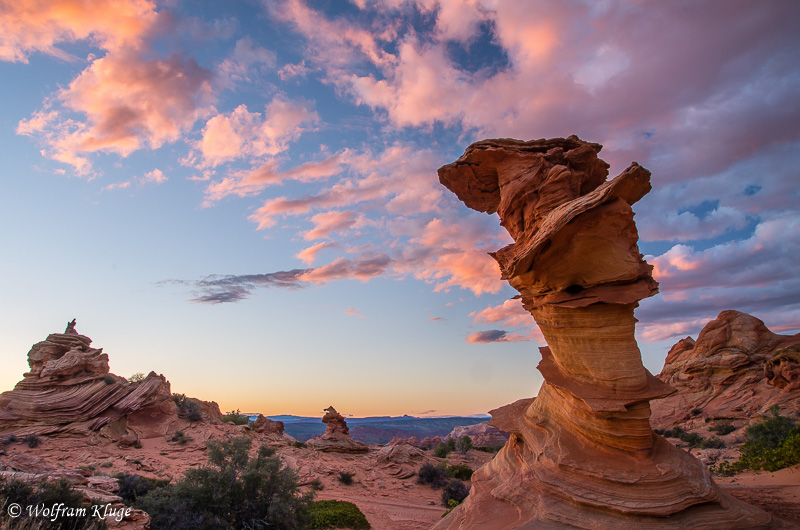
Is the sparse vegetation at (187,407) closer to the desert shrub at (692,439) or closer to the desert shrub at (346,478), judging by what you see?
the desert shrub at (346,478)

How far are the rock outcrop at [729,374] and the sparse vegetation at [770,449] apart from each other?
13303 mm

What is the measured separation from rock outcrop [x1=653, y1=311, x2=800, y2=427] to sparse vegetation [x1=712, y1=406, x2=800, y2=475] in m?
13.3

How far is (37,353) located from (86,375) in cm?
375

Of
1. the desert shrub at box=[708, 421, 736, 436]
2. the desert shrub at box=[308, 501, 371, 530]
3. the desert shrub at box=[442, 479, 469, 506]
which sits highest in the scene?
the desert shrub at box=[308, 501, 371, 530]

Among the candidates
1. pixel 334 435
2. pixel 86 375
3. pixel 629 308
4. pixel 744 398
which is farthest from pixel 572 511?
pixel 744 398

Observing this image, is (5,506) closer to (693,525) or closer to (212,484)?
(212,484)

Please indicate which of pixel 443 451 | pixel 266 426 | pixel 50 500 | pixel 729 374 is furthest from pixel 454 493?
pixel 729 374

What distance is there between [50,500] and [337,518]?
8.93 metres

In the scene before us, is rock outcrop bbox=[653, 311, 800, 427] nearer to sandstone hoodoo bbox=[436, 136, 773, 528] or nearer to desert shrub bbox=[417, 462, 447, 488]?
desert shrub bbox=[417, 462, 447, 488]

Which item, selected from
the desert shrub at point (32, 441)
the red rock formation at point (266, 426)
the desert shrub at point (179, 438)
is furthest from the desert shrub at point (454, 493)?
the desert shrub at point (32, 441)

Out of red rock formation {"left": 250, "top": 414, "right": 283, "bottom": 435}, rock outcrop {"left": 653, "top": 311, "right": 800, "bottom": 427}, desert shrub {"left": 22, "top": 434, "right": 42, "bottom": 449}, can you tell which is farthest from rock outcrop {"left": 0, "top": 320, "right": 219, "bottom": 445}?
rock outcrop {"left": 653, "top": 311, "right": 800, "bottom": 427}

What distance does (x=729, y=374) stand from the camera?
37281mm

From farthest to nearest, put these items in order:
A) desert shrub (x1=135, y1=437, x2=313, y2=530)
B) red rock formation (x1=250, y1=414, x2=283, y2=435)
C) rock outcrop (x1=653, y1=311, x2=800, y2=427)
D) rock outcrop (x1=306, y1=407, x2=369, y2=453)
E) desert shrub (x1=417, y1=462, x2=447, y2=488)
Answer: red rock formation (x1=250, y1=414, x2=283, y2=435) → rock outcrop (x1=653, y1=311, x2=800, y2=427) → rock outcrop (x1=306, y1=407, x2=369, y2=453) → desert shrub (x1=417, y1=462, x2=447, y2=488) → desert shrub (x1=135, y1=437, x2=313, y2=530)

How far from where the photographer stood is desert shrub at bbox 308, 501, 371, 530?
13203 mm
